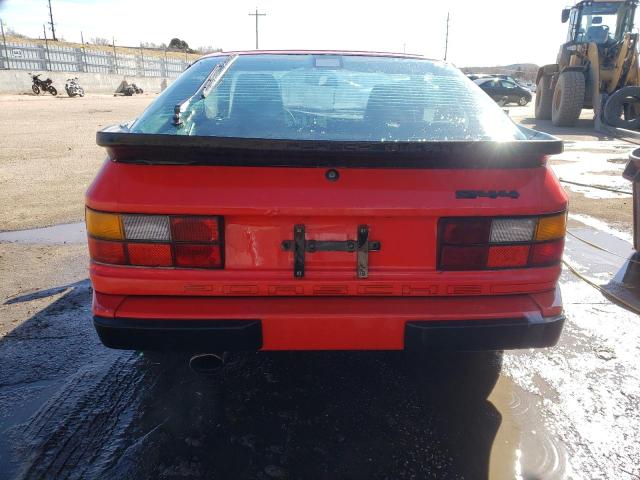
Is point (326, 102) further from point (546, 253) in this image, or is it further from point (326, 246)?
point (546, 253)

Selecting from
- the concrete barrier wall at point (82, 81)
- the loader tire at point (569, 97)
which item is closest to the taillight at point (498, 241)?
the loader tire at point (569, 97)

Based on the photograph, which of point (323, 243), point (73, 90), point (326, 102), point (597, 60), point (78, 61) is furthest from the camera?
point (78, 61)

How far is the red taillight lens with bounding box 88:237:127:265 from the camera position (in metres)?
1.93

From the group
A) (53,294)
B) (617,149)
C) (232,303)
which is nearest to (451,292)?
(232,303)

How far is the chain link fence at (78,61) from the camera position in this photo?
36969mm

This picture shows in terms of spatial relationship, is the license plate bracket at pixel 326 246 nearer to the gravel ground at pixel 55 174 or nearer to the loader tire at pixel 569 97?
the gravel ground at pixel 55 174

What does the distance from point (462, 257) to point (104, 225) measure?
139 cm

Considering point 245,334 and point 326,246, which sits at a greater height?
point 326,246

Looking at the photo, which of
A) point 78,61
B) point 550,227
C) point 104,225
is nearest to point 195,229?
point 104,225

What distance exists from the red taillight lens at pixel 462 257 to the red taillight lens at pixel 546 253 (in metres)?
0.22

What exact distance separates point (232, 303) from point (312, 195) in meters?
0.53

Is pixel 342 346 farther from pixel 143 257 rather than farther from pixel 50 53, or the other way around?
pixel 50 53

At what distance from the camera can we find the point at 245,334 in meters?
1.90

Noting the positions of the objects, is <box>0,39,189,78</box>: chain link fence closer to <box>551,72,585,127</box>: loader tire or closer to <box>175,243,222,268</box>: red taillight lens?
<box>551,72,585,127</box>: loader tire
